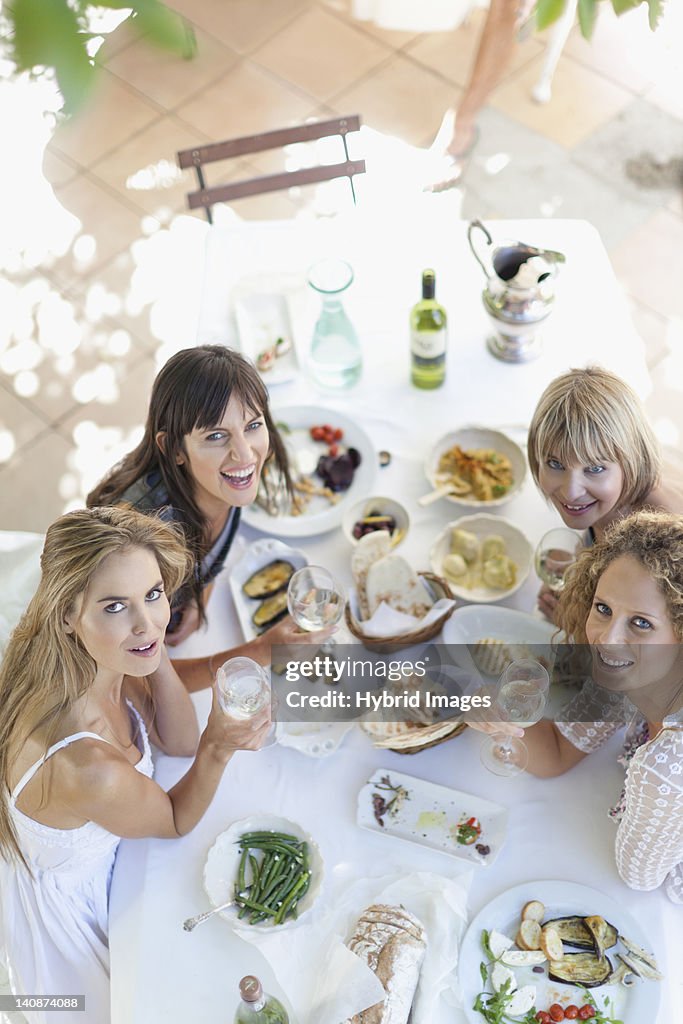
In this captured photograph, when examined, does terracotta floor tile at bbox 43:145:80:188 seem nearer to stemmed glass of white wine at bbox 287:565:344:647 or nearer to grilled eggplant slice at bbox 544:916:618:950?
stemmed glass of white wine at bbox 287:565:344:647

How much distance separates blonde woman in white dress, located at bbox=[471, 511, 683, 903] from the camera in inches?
65.5

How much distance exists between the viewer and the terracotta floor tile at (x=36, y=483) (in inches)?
141

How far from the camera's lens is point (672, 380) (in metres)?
3.78

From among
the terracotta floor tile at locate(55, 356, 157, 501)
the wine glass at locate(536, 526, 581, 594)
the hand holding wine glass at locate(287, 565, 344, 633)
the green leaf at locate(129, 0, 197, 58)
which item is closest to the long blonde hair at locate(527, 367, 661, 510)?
the wine glass at locate(536, 526, 581, 594)

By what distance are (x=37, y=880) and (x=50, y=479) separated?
2.02 m

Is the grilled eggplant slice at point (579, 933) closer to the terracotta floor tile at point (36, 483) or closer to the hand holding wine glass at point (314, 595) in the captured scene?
the hand holding wine glass at point (314, 595)


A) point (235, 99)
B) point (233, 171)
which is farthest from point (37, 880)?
point (235, 99)

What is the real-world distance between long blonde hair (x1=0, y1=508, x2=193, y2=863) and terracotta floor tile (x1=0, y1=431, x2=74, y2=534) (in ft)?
5.87

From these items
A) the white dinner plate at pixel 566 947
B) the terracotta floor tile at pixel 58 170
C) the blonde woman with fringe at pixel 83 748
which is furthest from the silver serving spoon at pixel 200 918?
the terracotta floor tile at pixel 58 170

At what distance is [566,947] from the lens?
5.78 feet

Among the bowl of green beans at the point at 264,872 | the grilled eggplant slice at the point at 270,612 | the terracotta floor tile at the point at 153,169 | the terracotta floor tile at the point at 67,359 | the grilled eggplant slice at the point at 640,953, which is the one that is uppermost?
the terracotta floor tile at the point at 153,169

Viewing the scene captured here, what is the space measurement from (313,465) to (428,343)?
0.44m

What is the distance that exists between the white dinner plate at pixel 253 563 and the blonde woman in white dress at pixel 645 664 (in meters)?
0.62

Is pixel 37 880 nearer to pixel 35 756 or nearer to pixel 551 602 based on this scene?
pixel 35 756
